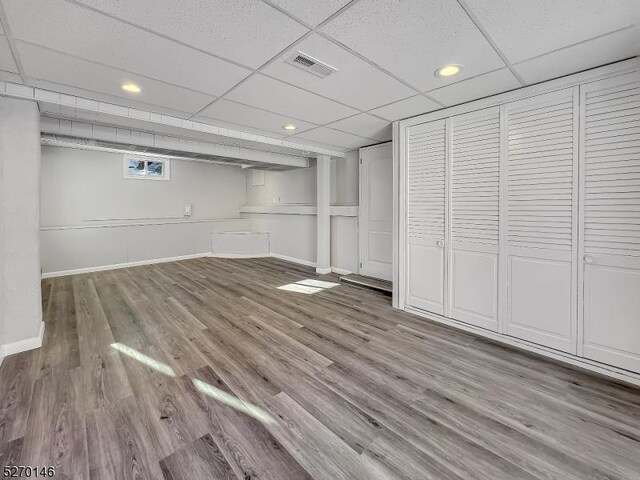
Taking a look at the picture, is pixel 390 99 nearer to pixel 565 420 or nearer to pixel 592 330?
pixel 592 330

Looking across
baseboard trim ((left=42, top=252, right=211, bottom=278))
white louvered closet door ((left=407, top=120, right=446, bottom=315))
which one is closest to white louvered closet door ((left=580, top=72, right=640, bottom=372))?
white louvered closet door ((left=407, top=120, right=446, bottom=315))

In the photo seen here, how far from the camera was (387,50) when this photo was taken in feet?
6.46

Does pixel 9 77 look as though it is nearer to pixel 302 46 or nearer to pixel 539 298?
pixel 302 46

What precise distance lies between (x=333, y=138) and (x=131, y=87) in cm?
274

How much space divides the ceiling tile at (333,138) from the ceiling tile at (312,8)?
228cm

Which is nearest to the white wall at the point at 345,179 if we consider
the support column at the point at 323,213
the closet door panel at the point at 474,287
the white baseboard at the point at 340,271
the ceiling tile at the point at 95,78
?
the support column at the point at 323,213

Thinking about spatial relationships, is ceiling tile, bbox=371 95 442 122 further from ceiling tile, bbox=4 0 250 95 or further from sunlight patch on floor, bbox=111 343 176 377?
sunlight patch on floor, bbox=111 343 176 377

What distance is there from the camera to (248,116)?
3396 mm

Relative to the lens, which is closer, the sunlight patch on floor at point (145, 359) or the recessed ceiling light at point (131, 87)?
the sunlight patch on floor at point (145, 359)

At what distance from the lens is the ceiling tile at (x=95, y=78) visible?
2.05 m

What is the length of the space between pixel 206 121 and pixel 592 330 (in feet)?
15.1

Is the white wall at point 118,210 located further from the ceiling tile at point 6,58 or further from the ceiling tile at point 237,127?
the ceiling tile at point 6,58

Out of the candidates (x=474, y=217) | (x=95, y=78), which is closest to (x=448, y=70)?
(x=474, y=217)

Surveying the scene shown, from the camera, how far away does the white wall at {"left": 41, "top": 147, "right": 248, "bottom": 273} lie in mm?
5500
